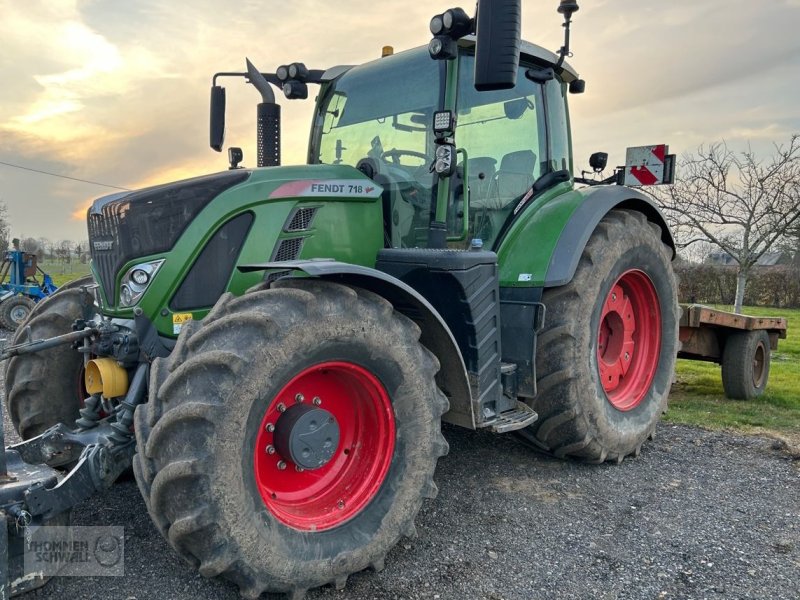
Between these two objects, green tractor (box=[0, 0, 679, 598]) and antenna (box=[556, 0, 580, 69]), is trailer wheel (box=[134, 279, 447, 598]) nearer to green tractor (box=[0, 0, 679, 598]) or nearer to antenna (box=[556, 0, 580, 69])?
green tractor (box=[0, 0, 679, 598])

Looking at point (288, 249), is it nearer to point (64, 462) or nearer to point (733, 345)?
point (64, 462)

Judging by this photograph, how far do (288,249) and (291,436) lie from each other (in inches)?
41.6

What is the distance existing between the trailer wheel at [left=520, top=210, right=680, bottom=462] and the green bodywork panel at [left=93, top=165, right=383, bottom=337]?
128 cm

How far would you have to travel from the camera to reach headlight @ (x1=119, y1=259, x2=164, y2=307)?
124 inches

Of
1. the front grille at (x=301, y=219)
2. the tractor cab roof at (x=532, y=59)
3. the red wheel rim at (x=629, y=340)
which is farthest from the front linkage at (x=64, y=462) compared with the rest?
the red wheel rim at (x=629, y=340)

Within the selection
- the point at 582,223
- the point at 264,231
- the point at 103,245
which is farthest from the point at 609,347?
the point at 103,245

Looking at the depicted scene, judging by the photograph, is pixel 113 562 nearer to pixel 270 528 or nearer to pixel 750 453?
pixel 270 528

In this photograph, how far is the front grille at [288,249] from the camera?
3.33 meters

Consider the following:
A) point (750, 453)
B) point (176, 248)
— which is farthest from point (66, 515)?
point (750, 453)

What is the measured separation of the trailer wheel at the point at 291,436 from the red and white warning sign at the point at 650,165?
384 cm

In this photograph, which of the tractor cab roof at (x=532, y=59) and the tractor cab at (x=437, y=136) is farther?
the tractor cab roof at (x=532, y=59)

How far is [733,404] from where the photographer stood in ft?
21.6

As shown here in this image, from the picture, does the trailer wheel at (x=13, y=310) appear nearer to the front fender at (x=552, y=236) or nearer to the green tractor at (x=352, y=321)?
the green tractor at (x=352, y=321)

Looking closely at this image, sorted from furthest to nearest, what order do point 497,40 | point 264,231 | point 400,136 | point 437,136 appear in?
point 400,136 → point 437,136 → point 264,231 → point 497,40
